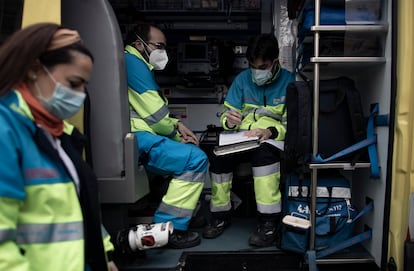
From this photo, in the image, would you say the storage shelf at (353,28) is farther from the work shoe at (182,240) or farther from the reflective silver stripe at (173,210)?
the work shoe at (182,240)

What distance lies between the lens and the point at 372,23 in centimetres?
200

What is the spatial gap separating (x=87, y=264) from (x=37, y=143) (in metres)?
0.49

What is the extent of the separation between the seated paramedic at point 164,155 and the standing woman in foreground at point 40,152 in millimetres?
1082

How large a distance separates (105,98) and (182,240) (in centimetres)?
106

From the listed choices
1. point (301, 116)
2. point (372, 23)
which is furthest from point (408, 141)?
point (372, 23)

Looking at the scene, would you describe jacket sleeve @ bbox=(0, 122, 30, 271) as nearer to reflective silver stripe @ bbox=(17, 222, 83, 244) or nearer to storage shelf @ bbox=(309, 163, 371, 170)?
reflective silver stripe @ bbox=(17, 222, 83, 244)

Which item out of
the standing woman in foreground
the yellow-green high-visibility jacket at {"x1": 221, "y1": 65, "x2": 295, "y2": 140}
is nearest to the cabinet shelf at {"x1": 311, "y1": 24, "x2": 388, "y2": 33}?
the yellow-green high-visibility jacket at {"x1": 221, "y1": 65, "x2": 295, "y2": 140}

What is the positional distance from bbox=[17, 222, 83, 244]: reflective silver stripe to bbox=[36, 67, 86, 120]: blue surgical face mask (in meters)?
0.35

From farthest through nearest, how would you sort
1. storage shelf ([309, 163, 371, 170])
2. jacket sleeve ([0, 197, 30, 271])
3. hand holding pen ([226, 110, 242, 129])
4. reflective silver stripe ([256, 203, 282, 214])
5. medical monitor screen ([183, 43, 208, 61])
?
medical monitor screen ([183, 43, 208, 61]) < hand holding pen ([226, 110, 242, 129]) < reflective silver stripe ([256, 203, 282, 214]) < storage shelf ([309, 163, 371, 170]) < jacket sleeve ([0, 197, 30, 271])

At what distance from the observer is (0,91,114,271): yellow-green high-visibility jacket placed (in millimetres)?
890

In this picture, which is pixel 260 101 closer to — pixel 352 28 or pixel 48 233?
pixel 352 28

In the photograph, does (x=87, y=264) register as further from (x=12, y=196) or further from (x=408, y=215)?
(x=408, y=215)

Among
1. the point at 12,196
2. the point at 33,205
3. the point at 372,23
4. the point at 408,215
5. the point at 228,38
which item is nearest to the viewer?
the point at 12,196

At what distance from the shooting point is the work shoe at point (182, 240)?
221 centimetres
